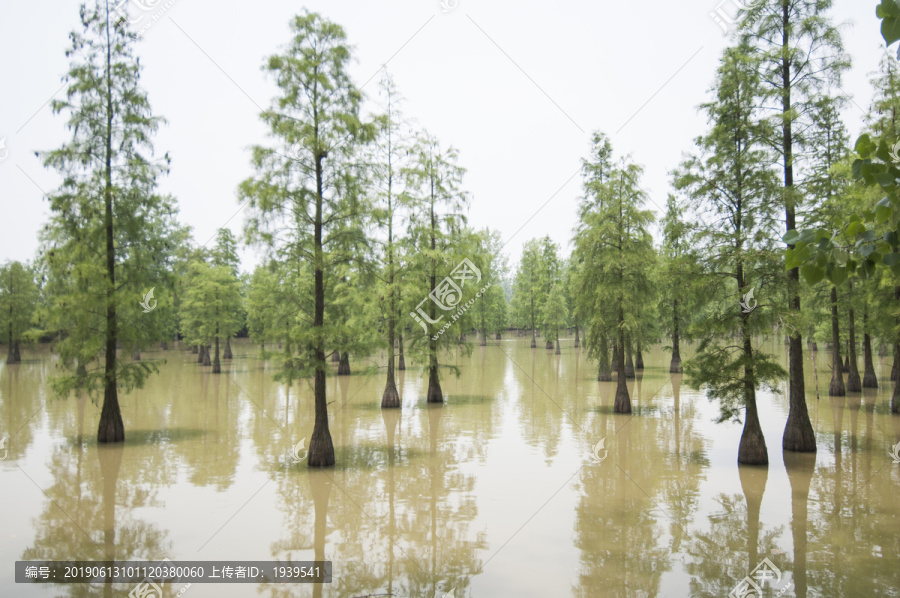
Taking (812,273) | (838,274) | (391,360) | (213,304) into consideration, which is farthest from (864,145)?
(213,304)

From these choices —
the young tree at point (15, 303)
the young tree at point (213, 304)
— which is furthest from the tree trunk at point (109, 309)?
the young tree at point (15, 303)

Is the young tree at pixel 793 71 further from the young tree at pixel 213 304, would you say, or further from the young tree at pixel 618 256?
the young tree at pixel 213 304

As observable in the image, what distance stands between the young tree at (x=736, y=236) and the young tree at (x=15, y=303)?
193ft

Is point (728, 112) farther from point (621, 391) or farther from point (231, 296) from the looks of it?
point (231, 296)

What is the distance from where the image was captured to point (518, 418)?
81.8 feet

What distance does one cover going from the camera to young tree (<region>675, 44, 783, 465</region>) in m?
15.8

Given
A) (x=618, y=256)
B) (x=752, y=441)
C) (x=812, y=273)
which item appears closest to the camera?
(x=812, y=273)

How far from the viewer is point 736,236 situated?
1605 cm

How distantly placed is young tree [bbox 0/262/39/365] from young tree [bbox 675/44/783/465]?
58.7 m

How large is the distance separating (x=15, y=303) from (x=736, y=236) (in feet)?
207

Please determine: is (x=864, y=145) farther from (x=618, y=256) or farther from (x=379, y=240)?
(x=618, y=256)

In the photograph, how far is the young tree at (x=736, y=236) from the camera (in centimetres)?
1584

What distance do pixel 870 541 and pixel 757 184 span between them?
9.35m

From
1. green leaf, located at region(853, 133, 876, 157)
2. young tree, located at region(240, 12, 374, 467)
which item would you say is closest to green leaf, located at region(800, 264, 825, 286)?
green leaf, located at region(853, 133, 876, 157)
